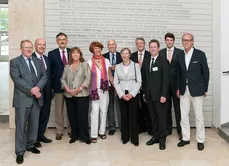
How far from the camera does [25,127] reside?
11.8ft

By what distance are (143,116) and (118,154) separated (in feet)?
4.05

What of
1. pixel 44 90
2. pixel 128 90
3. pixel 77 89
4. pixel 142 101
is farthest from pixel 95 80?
pixel 142 101

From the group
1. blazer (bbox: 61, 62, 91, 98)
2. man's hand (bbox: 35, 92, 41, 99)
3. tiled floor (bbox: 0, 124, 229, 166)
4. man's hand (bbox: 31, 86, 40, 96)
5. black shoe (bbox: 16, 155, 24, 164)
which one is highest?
blazer (bbox: 61, 62, 91, 98)

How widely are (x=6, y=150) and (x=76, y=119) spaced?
3.78 ft

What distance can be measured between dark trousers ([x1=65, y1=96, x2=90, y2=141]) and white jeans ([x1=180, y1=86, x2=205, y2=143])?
1.52 m

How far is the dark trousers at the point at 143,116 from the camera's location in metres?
4.61

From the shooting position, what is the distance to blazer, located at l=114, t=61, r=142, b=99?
4055mm

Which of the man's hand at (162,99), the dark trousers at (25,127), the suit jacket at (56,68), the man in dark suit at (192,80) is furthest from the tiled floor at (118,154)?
the suit jacket at (56,68)

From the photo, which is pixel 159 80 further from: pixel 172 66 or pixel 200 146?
pixel 200 146

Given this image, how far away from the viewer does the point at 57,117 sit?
178 inches

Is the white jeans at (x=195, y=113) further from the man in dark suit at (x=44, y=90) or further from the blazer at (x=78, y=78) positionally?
the man in dark suit at (x=44, y=90)

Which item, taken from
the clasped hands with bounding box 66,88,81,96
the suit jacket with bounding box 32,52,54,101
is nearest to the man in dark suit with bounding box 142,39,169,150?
the clasped hands with bounding box 66,88,81,96

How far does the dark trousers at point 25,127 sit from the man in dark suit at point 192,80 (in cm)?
218

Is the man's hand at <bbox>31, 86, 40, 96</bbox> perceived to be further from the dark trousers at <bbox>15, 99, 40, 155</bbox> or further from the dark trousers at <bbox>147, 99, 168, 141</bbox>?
the dark trousers at <bbox>147, 99, 168, 141</bbox>
